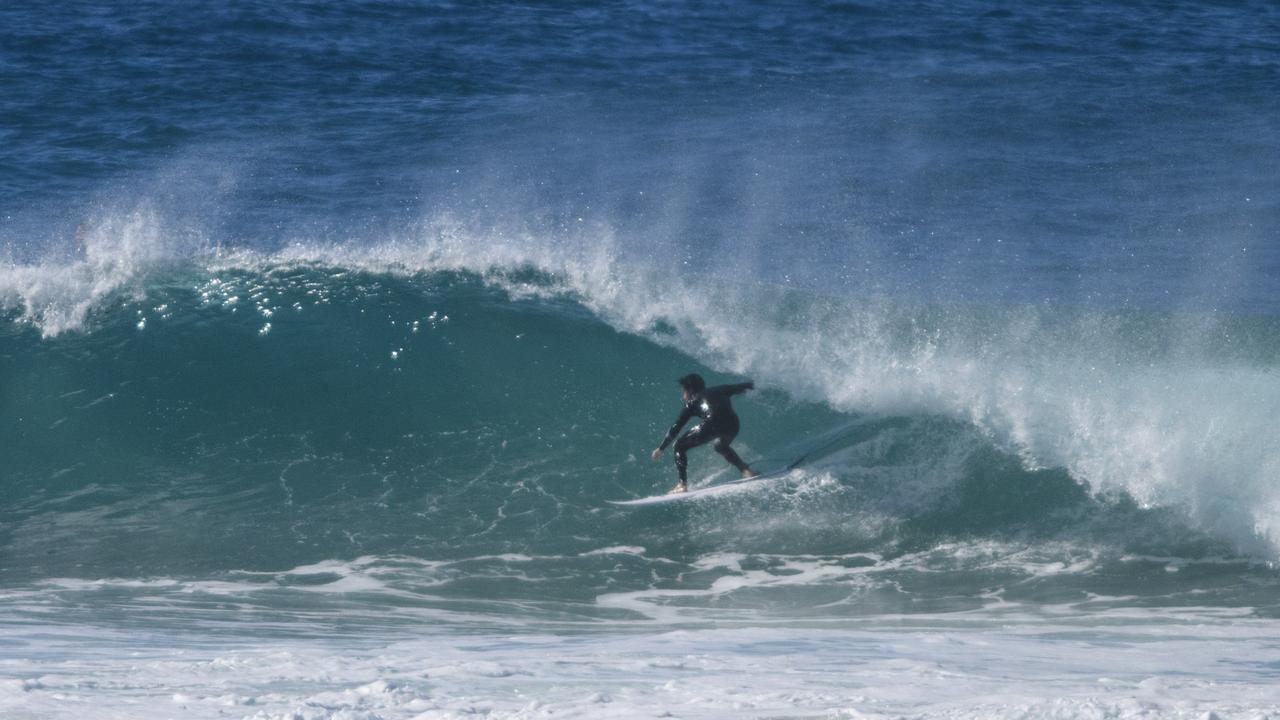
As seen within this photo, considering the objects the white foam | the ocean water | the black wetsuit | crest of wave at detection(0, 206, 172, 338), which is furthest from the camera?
crest of wave at detection(0, 206, 172, 338)

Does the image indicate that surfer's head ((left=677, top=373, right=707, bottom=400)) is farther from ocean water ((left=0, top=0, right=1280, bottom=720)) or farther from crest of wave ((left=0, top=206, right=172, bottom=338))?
crest of wave ((left=0, top=206, right=172, bottom=338))

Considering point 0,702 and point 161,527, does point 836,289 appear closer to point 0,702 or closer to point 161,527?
point 161,527

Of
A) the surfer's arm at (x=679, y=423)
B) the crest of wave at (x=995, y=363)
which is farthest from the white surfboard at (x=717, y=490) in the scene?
the crest of wave at (x=995, y=363)

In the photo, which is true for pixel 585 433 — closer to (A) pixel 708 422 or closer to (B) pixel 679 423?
(B) pixel 679 423

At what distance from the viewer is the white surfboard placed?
1150 cm

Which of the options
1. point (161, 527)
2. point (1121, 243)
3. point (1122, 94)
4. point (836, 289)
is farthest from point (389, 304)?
point (1122, 94)

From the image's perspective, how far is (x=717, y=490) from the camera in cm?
1156

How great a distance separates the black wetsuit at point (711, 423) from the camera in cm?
1147

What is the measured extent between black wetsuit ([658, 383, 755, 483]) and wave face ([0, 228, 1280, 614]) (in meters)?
0.52

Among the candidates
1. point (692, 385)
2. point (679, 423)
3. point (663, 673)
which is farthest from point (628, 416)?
point (663, 673)

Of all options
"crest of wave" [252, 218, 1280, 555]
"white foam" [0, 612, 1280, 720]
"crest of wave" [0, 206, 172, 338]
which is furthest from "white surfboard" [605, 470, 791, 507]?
"crest of wave" [0, 206, 172, 338]

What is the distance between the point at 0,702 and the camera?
6.87 m

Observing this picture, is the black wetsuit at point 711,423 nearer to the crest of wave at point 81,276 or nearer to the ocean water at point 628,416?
the ocean water at point 628,416

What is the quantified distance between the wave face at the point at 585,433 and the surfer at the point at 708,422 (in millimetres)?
495
